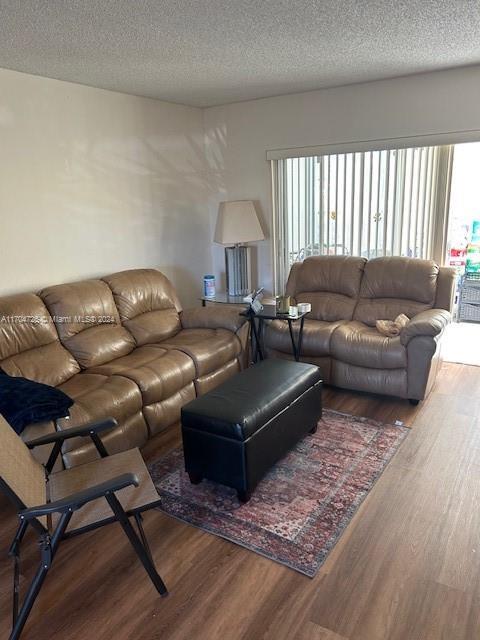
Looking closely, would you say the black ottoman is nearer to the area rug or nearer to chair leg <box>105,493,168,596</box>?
the area rug

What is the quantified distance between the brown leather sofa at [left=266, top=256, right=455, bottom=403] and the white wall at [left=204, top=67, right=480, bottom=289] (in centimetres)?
85

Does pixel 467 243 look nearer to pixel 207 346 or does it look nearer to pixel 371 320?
pixel 371 320

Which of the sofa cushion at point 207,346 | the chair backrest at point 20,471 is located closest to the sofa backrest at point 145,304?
the sofa cushion at point 207,346

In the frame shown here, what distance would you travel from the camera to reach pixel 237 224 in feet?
14.4

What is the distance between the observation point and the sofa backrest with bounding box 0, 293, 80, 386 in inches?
112

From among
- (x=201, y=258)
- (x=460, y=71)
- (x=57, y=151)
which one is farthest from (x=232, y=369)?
(x=460, y=71)

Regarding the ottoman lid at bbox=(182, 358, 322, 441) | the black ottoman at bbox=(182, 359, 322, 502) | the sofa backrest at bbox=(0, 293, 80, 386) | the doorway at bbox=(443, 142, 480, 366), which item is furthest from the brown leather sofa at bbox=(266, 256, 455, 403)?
the sofa backrest at bbox=(0, 293, 80, 386)

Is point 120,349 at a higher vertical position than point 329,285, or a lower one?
lower

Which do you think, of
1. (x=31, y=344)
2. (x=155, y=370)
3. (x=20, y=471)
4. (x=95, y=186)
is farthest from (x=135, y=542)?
(x=95, y=186)

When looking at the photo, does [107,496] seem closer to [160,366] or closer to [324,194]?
[160,366]

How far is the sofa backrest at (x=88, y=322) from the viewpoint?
3.16 m

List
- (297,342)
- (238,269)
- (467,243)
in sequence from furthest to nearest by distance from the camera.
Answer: (467,243), (238,269), (297,342)

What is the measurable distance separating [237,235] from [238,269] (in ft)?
1.07

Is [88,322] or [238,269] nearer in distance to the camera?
[88,322]
